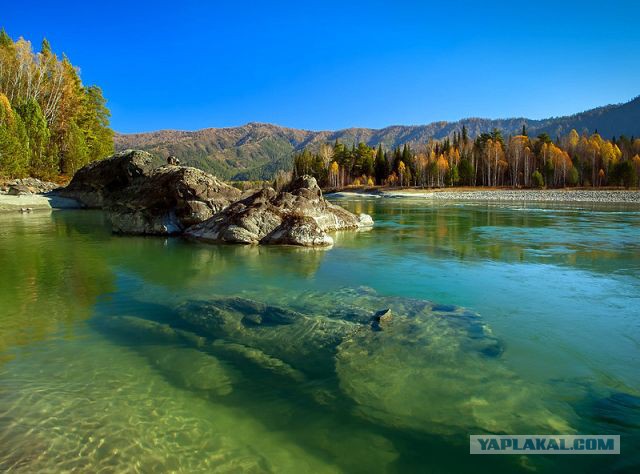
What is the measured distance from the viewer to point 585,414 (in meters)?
4.64

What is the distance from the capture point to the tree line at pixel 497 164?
9200 cm

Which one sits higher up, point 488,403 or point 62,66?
point 62,66

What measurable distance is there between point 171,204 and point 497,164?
9739cm

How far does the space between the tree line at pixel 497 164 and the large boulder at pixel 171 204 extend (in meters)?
88.1

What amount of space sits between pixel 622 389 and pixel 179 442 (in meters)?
5.29

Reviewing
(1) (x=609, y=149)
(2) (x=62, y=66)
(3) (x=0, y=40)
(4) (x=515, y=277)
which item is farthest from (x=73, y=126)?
(1) (x=609, y=149)

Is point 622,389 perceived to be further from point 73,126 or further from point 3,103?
point 73,126

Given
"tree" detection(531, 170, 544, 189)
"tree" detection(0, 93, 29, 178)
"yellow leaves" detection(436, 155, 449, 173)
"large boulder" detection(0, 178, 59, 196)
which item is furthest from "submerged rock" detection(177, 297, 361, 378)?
"yellow leaves" detection(436, 155, 449, 173)

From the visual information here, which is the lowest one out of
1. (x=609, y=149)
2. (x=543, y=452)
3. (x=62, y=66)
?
(x=543, y=452)

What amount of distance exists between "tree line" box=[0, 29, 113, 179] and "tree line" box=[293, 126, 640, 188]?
2946 inches

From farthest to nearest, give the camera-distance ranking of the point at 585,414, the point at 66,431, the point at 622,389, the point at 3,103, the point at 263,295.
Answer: the point at 3,103 → the point at 263,295 → the point at 622,389 → the point at 585,414 → the point at 66,431

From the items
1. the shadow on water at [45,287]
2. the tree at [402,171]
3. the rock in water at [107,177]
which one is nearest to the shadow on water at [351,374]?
the shadow on water at [45,287]

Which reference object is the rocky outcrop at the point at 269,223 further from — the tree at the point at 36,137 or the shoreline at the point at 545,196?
the shoreline at the point at 545,196

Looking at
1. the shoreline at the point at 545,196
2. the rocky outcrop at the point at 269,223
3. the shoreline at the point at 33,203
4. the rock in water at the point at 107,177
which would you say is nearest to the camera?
the rocky outcrop at the point at 269,223
